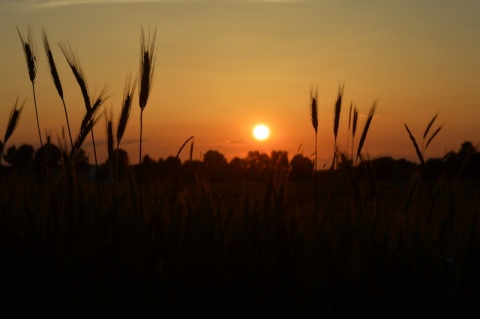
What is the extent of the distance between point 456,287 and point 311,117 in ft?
3.93

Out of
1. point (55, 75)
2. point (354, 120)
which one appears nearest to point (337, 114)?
point (354, 120)

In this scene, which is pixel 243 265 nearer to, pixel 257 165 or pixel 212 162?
pixel 257 165

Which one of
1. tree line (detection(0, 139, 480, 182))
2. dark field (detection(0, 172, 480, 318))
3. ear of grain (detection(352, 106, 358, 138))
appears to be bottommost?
dark field (detection(0, 172, 480, 318))

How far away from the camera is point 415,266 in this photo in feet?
8.65

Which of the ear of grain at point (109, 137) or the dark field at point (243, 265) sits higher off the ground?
the ear of grain at point (109, 137)

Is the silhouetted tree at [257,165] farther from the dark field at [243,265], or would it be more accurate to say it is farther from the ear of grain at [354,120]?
the ear of grain at [354,120]

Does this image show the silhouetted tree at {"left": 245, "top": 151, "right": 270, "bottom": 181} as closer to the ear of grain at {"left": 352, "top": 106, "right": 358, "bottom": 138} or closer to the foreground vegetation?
the foreground vegetation

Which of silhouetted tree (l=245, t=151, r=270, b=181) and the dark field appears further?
silhouetted tree (l=245, t=151, r=270, b=181)

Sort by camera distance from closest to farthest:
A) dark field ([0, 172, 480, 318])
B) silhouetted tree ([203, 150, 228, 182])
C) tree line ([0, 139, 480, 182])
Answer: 1. dark field ([0, 172, 480, 318])
2. tree line ([0, 139, 480, 182])
3. silhouetted tree ([203, 150, 228, 182])

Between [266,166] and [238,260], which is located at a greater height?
[266,166]

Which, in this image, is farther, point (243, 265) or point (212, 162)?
point (212, 162)

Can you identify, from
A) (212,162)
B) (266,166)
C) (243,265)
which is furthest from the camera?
(212,162)

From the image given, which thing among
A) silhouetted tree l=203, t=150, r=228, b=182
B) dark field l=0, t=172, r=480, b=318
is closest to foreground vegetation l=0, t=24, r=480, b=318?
dark field l=0, t=172, r=480, b=318

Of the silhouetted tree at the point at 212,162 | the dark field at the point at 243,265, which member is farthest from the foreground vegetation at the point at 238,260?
the silhouetted tree at the point at 212,162
